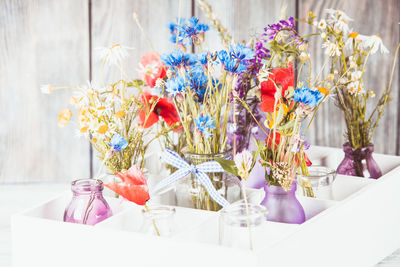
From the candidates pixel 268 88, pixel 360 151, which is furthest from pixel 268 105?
pixel 360 151

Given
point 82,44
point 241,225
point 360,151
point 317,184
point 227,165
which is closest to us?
point 241,225

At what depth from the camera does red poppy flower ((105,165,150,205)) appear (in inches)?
36.6

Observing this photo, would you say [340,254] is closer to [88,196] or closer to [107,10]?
[88,196]

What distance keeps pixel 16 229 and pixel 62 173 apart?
995 mm

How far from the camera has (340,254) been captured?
1.00m

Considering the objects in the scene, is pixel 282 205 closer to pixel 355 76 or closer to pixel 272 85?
pixel 272 85

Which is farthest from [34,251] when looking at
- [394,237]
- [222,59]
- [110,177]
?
[394,237]

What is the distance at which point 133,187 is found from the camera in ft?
3.05

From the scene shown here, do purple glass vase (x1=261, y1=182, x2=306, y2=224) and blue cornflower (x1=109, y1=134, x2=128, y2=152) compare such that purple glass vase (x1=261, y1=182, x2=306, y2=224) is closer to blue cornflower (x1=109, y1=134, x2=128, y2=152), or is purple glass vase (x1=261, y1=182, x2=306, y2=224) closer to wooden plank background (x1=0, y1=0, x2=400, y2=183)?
blue cornflower (x1=109, y1=134, x2=128, y2=152)

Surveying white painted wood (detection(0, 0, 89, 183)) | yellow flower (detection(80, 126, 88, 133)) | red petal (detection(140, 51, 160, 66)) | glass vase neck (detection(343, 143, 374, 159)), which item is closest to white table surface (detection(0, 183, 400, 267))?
white painted wood (detection(0, 0, 89, 183))

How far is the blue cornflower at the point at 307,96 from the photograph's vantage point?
889mm

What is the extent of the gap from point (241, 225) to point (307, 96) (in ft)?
0.64

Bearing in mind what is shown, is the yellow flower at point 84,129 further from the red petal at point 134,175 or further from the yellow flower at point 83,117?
the red petal at point 134,175

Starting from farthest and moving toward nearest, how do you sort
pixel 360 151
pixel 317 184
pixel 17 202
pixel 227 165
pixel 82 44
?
pixel 82 44
pixel 17 202
pixel 360 151
pixel 317 184
pixel 227 165
